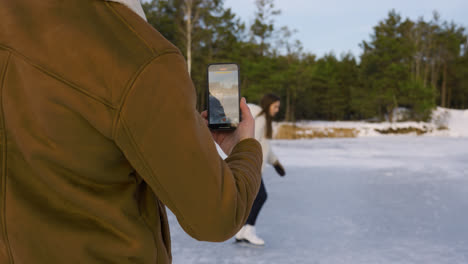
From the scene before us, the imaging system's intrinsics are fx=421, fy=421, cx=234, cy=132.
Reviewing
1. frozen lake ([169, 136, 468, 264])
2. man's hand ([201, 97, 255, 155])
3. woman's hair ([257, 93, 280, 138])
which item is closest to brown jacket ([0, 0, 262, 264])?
man's hand ([201, 97, 255, 155])

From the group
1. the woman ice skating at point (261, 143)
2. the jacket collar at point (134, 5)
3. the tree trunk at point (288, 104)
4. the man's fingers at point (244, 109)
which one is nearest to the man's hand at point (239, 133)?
the man's fingers at point (244, 109)

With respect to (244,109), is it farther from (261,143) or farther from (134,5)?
(261,143)

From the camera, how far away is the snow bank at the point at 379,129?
90.2 ft

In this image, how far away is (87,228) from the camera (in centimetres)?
73

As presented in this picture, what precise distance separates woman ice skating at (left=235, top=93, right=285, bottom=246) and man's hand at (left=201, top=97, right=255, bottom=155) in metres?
3.05

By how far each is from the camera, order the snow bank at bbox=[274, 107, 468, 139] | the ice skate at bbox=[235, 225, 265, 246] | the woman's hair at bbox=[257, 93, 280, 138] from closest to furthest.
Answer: the ice skate at bbox=[235, 225, 265, 246] < the woman's hair at bbox=[257, 93, 280, 138] < the snow bank at bbox=[274, 107, 468, 139]

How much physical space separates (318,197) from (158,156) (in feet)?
20.2

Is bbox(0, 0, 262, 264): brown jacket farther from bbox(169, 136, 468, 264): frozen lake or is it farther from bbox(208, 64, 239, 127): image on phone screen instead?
bbox(169, 136, 468, 264): frozen lake

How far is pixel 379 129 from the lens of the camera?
102 ft

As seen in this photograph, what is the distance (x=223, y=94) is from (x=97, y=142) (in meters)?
0.47

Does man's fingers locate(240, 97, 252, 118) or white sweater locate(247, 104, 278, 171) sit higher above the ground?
man's fingers locate(240, 97, 252, 118)

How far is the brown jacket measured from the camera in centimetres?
63

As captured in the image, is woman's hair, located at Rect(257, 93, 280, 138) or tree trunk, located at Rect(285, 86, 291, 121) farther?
tree trunk, located at Rect(285, 86, 291, 121)

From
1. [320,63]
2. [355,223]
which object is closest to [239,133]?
[355,223]
